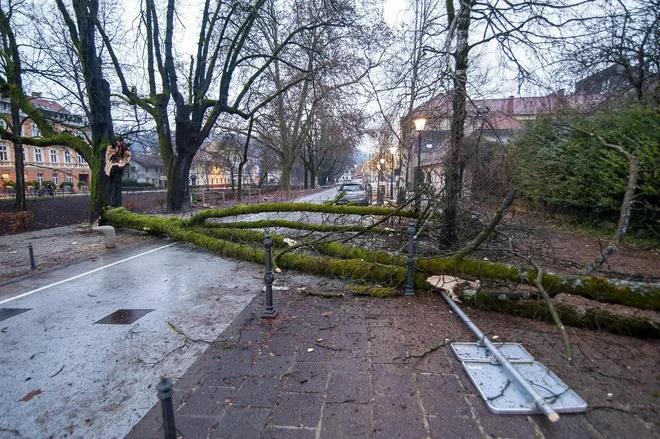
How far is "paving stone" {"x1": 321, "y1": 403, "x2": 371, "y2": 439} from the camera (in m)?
2.31

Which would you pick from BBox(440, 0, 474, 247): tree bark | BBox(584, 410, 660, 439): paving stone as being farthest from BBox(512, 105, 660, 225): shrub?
BBox(584, 410, 660, 439): paving stone

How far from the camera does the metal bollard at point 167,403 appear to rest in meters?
1.77

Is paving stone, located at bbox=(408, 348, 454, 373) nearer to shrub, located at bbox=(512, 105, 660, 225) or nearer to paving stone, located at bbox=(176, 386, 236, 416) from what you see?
paving stone, located at bbox=(176, 386, 236, 416)

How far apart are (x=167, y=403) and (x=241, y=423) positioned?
2.57 feet

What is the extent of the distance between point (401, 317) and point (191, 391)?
261 cm

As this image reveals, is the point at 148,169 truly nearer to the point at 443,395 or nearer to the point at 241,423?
the point at 241,423

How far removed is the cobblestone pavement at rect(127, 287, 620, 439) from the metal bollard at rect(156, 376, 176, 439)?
48 cm

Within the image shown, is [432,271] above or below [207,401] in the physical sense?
above

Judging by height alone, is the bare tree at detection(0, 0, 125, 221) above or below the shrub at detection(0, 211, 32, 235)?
above

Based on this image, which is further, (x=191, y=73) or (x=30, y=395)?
(x=191, y=73)

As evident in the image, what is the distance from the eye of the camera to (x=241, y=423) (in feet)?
8.02

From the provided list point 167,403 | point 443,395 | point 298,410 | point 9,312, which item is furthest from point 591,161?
point 9,312

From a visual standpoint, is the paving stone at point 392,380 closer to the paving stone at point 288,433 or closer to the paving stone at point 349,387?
the paving stone at point 349,387

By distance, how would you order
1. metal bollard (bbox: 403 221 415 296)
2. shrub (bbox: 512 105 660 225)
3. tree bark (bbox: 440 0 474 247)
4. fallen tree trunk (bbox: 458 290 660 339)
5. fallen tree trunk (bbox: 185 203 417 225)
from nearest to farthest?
fallen tree trunk (bbox: 458 290 660 339)
metal bollard (bbox: 403 221 415 296)
tree bark (bbox: 440 0 474 247)
fallen tree trunk (bbox: 185 203 417 225)
shrub (bbox: 512 105 660 225)
